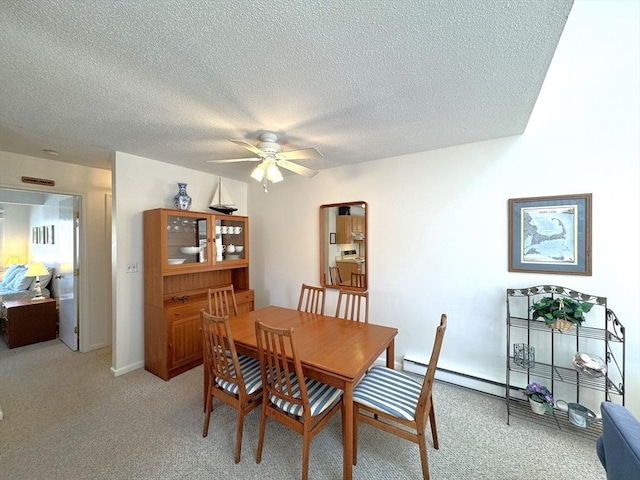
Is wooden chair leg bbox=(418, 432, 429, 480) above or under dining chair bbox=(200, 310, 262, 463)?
under

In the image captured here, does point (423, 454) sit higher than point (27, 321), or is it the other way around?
point (27, 321)

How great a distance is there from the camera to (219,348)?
5.86ft

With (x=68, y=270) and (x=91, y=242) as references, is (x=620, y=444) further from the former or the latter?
(x=68, y=270)

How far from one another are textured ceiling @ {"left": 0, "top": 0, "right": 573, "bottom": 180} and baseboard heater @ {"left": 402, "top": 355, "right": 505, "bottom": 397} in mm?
2223

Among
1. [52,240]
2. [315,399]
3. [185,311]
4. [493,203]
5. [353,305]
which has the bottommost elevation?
[315,399]

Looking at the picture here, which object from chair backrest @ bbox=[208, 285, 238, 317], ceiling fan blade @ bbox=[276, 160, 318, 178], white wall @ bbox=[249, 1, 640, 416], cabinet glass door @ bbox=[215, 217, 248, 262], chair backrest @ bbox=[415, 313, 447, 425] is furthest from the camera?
cabinet glass door @ bbox=[215, 217, 248, 262]

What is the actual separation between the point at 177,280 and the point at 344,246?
2.06 m

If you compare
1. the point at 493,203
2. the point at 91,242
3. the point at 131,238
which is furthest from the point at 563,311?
the point at 91,242

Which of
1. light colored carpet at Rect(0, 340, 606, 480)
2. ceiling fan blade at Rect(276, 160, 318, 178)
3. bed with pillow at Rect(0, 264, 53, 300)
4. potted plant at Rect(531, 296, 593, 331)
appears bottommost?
light colored carpet at Rect(0, 340, 606, 480)

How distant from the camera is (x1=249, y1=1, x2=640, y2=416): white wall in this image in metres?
1.96

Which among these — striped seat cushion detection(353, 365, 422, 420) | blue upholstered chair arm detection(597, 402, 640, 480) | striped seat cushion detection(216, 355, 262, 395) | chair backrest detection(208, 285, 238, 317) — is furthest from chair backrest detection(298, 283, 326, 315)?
blue upholstered chair arm detection(597, 402, 640, 480)

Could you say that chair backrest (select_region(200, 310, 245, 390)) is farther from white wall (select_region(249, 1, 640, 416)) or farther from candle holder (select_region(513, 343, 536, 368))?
candle holder (select_region(513, 343, 536, 368))

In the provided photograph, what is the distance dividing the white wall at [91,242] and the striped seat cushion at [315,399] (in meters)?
3.17

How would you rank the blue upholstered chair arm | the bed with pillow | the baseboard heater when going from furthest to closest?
the bed with pillow → the baseboard heater → the blue upholstered chair arm
